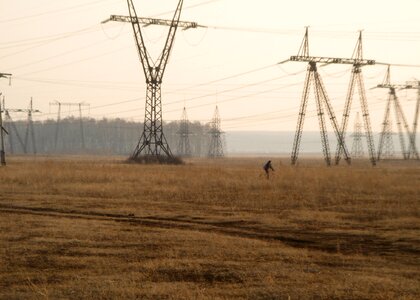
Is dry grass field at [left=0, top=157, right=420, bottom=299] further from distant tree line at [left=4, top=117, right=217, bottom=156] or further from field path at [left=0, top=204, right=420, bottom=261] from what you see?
distant tree line at [left=4, top=117, right=217, bottom=156]

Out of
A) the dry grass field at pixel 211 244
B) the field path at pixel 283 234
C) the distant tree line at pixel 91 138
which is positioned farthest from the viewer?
the distant tree line at pixel 91 138

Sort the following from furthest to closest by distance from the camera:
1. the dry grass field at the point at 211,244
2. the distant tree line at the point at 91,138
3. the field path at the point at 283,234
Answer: the distant tree line at the point at 91,138 < the field path at the point at 283,234 < the dry grass field at the point at 211,244

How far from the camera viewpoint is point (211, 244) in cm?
1373

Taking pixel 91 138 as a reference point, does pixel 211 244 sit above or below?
below

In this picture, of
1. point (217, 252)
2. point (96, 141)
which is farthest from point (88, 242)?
point (96, 141)

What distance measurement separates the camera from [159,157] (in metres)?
59.6

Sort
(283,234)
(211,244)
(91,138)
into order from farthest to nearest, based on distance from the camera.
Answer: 1. (91,138)
2. (283,234)
3. (211,244)

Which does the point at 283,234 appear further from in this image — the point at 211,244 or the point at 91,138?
the point at 91,138

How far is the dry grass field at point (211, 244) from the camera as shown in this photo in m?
9.75

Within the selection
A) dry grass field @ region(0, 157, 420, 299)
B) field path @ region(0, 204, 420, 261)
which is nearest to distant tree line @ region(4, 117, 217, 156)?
dry grass field @ region(0, 157, 420, 299)

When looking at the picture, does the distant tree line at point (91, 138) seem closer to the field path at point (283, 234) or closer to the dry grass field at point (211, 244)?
the dry grass field at point (211, 244)

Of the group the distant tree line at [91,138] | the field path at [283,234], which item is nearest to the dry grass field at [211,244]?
the field path at [283,234]

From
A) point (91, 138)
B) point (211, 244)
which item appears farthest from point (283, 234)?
point (91, 138)

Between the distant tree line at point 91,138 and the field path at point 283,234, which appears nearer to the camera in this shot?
the field path at point 283,234
